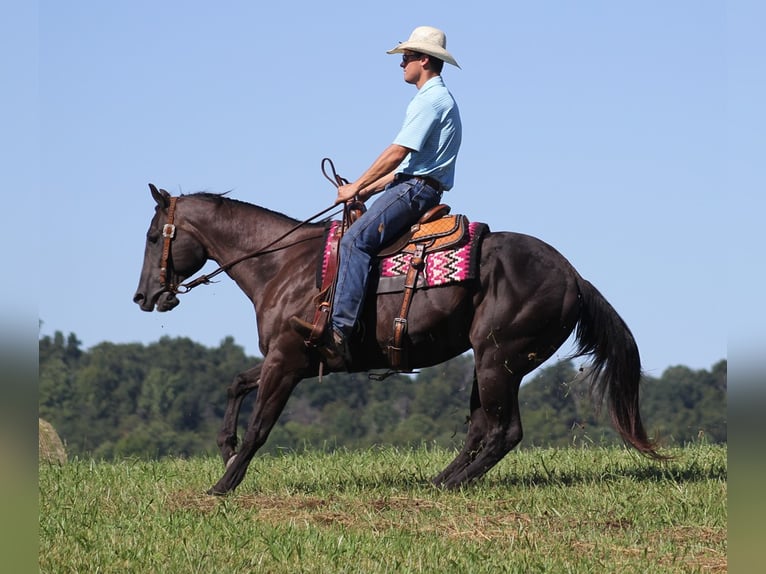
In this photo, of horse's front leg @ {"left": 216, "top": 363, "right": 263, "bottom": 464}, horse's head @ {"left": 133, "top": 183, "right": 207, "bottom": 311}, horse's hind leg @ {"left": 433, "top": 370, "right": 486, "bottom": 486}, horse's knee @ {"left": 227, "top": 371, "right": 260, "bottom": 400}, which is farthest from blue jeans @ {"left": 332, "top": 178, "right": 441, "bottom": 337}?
horse's head @ {"left": 133, "top": 183, "right": 207, "bottom": 311}

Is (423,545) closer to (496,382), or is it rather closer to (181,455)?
(496,382)

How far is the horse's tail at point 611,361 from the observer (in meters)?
9.06

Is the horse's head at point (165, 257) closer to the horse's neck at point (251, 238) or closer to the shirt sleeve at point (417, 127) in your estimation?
the horse's neck at point (251, 238)

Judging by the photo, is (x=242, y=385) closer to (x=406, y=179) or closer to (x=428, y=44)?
(x=406, y=179)

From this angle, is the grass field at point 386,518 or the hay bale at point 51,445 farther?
the hay bale at point 51,445

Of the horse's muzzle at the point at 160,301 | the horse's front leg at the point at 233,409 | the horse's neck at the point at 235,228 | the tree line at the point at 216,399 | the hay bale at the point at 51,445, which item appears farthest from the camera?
the tree line at the point at 216,399

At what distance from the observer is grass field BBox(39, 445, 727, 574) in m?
6.38

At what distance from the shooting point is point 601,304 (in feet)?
29.8

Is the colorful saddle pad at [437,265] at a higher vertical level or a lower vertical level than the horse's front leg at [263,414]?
higher

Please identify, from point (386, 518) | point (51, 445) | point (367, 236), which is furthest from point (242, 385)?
point (51, 445)

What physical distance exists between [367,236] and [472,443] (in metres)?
1.85

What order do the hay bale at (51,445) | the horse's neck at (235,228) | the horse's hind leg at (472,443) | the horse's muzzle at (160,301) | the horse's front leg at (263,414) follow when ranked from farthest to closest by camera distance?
the hay bale at (51,445)
the horse's muzzle at (160,301)
the horse's neck at (235,228)
the horse's hind leg at (472,443)
the horse's front leg at (263,414)

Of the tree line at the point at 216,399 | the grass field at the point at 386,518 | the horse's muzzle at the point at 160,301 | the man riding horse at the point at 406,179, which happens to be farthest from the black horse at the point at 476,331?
the tree line at the point at 216,399

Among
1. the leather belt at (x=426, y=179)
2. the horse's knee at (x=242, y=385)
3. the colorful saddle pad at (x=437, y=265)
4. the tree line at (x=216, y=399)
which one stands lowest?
the horse's knee at (x=242, y=385)
